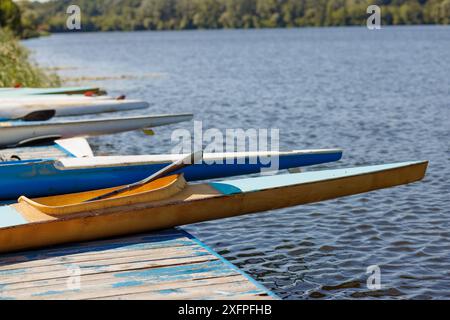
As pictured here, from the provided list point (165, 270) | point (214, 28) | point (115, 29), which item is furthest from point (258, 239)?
point (115, 29)

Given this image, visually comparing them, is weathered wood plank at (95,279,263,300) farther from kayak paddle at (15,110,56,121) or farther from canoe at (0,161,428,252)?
kayak paddle at (15,110,56,121)

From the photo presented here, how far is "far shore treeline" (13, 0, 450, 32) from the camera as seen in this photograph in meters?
139

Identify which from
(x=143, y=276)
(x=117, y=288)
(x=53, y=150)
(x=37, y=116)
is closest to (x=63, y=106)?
(x=37, y=116)

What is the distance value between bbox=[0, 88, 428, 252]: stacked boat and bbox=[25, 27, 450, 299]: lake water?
1003 millimetres

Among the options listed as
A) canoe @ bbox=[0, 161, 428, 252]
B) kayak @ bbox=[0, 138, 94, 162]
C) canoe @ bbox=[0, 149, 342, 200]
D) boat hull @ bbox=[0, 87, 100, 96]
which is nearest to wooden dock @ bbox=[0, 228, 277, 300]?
canoe @ bbox=[0, 161, 428, 252]

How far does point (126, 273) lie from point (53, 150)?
715cm

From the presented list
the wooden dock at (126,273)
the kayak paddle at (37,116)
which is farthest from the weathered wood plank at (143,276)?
the kayak paddle at (37,116)

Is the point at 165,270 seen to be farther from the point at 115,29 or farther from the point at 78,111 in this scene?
the point at 115,29

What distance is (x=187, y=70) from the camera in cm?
4472

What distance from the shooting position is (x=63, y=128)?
46.8ft

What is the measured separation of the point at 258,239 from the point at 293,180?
1.70 m

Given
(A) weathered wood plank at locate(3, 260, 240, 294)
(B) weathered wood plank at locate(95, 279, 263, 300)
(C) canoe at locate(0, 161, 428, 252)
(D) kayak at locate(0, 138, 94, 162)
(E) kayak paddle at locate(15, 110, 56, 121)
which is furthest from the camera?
(E) kayak paddle at locate(15, 110, 56, 121)

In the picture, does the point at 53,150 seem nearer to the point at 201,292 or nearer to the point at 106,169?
the point at 106,169

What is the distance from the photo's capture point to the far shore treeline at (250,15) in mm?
138625
